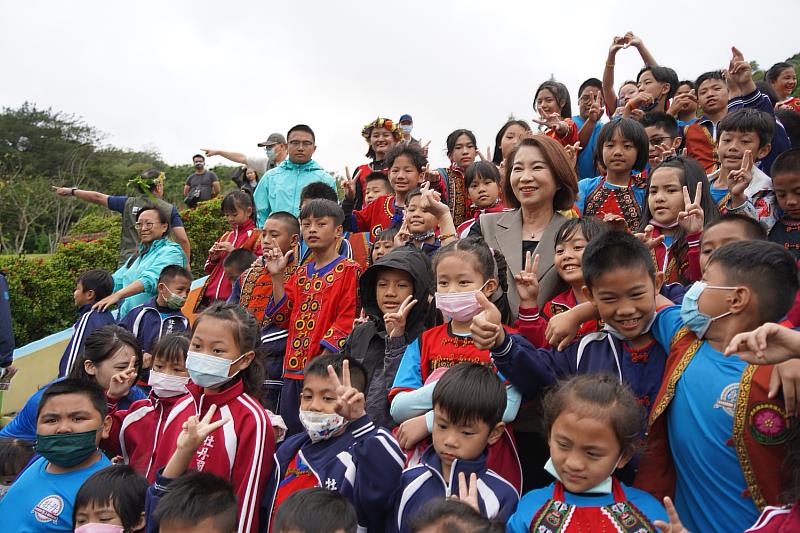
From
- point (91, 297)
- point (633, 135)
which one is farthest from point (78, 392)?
point (633, 135)

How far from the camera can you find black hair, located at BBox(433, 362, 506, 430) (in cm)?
287

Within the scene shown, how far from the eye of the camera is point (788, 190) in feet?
13.3

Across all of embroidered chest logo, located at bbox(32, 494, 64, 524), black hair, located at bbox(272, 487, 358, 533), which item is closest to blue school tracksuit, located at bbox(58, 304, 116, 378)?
embroidered chest logo, located at bbox(32, 494, 64, 524)

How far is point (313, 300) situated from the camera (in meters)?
5.06

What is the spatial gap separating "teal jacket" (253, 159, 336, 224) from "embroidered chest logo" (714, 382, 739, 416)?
5.55m

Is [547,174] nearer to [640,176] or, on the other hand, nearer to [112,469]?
[640,176]

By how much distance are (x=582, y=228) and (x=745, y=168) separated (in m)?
1.50

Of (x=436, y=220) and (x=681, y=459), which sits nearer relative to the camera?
(x=681, y=459)

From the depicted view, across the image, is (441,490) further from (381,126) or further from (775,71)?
(775,71)

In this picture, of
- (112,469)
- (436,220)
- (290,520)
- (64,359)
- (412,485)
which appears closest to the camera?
(290,520)

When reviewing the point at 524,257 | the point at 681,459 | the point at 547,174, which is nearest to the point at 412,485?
the point at 681,459

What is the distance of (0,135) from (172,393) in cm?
3715

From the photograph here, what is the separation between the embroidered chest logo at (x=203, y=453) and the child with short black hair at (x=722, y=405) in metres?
2.01

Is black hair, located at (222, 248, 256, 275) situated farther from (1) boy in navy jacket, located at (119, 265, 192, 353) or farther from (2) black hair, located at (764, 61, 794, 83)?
(2) black hair, located at (764, 61, 794, 83)
